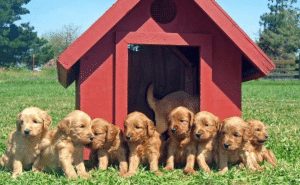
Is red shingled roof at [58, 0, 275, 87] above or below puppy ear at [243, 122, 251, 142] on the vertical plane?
above

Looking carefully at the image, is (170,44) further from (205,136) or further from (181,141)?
(205,136)

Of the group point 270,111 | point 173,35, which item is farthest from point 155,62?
point 270,111

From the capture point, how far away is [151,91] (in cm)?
843

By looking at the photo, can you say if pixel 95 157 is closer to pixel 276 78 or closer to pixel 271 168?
pixel 271 168

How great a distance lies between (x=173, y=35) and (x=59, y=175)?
2291 mm

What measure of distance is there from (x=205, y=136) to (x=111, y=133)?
1.05 m

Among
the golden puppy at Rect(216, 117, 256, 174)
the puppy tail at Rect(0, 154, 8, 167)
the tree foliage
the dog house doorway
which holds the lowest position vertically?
the puppy tail at Rect(0, 154, 8, 167)

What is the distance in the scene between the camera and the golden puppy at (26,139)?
610 cm

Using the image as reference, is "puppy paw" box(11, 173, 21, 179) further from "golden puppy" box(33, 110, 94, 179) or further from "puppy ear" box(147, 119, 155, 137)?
"puppy ear" box(147, 119, 155, 137)

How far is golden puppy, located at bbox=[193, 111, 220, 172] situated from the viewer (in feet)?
20.7

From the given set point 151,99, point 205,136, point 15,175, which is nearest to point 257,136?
point 205,136

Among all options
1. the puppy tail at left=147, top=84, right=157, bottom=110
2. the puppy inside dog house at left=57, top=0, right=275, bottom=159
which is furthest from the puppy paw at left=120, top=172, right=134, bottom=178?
the puppy tail at left=147, top=84, right=157, bottom=110

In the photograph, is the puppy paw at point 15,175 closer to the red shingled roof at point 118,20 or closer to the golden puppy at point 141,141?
the golden puppy at point 141,141

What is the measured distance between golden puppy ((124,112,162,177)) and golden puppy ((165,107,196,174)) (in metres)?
0.16
